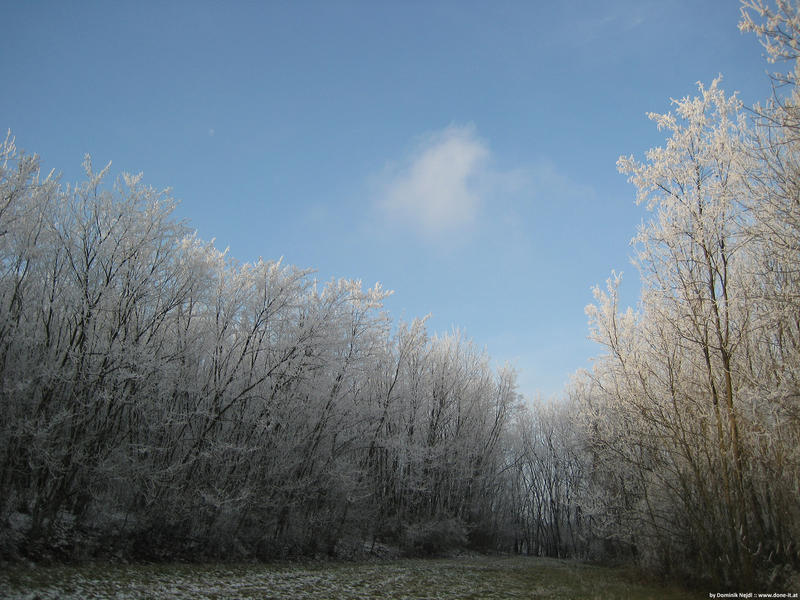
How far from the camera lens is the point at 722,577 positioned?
31.9 feet

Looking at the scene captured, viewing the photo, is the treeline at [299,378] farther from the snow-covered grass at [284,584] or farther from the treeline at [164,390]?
the snow-covered grass at [284,584]

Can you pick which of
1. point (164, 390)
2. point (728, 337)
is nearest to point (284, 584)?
point (164, 390)

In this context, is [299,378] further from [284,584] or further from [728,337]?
[728,337]

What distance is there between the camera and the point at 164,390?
42.7 ft

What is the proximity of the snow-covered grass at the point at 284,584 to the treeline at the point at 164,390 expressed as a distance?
5.19 ft

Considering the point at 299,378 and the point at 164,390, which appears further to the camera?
the point at 299,378

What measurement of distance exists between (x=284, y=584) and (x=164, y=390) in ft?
19.8

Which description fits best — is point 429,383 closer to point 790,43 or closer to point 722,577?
point 722,577

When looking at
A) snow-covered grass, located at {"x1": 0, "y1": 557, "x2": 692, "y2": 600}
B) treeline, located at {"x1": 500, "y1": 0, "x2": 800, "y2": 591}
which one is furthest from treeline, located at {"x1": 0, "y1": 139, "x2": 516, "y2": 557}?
treeline, located at {"x1": 500, "y1": 0, "x2": 800, "y2": 591}

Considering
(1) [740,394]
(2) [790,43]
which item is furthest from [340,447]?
(2) [790,43]

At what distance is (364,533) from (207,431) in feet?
39.4

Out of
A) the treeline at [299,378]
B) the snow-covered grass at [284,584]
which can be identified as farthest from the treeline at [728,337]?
the snow-covered grass at [284,584]

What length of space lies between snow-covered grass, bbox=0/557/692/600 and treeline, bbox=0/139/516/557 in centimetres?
158

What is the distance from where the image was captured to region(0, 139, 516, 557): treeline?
426 inches
